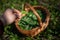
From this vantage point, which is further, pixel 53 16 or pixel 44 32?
pixel 53 16

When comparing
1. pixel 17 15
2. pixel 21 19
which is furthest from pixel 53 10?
pixel 17 15

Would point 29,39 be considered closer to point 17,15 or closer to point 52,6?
point 17,15

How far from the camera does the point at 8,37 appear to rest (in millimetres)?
2490

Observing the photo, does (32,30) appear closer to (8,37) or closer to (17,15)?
(17,15)

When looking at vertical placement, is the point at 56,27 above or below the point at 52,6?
below

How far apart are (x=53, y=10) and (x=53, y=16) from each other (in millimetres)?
119

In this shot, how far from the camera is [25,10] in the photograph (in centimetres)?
257

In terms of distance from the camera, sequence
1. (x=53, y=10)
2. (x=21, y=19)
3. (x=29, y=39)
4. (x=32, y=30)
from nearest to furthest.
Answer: (x=32, y=30) → (x=29, y=39) → (x=21, y=19) → (x=53, y=10)

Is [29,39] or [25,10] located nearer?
[29,39]

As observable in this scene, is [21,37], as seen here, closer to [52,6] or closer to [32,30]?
[32,30]

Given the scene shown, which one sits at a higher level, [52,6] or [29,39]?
[52,6]

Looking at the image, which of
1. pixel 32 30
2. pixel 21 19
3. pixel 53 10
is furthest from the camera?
pixel 53 10

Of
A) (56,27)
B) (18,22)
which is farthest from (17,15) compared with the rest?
(56,27)

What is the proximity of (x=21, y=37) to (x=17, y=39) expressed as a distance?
0.06 meters
